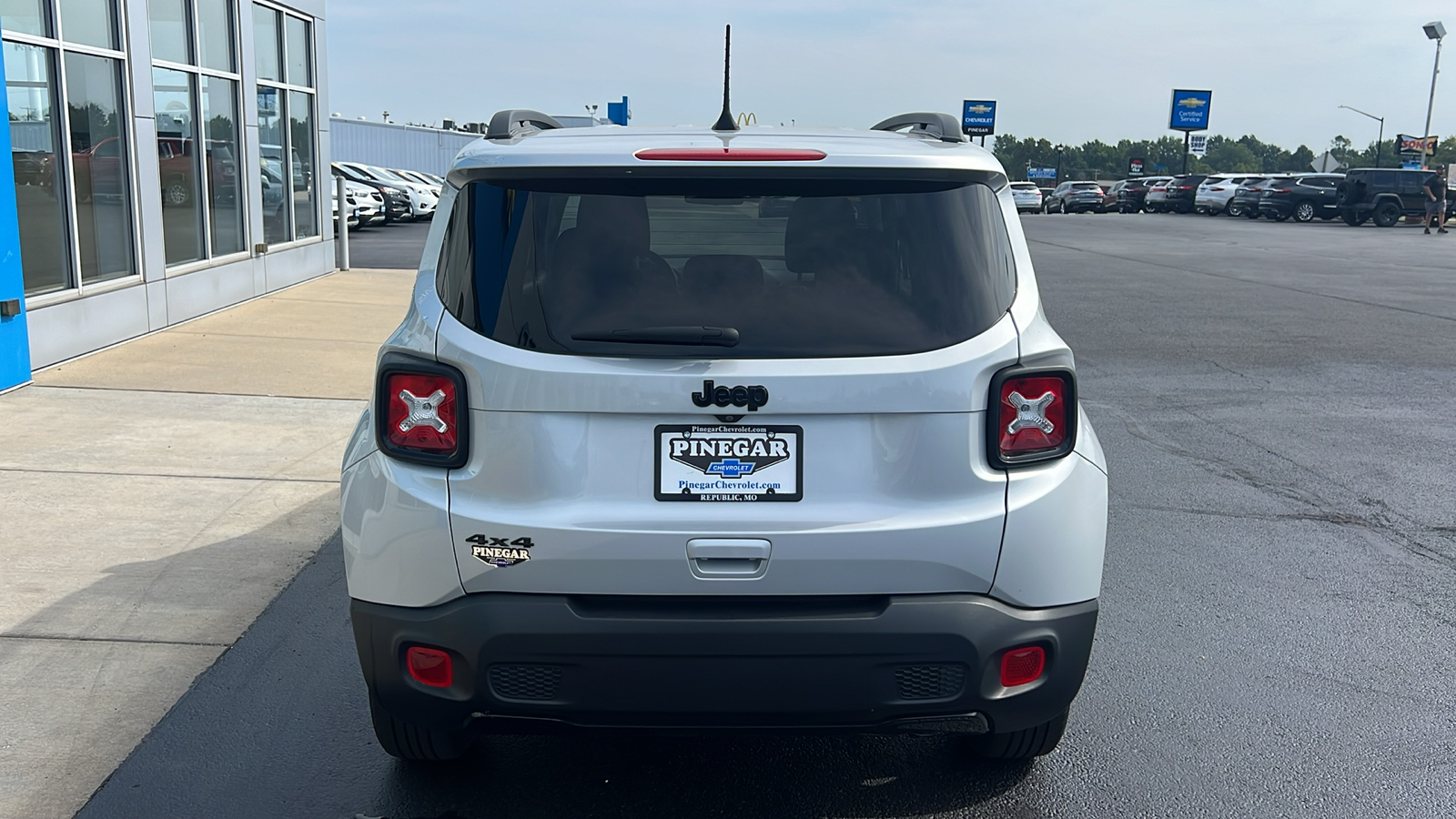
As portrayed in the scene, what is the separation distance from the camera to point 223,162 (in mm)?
14414

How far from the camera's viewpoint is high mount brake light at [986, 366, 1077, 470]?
9.54 ft

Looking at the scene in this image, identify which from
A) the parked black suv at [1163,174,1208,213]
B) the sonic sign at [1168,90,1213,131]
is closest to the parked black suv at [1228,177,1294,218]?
the parked black suv at [1163,174,1208,213]

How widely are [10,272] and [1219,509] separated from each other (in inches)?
316

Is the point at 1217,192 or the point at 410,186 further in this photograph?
the point at 1217,192

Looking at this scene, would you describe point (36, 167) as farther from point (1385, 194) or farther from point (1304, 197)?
point (1304, 197)

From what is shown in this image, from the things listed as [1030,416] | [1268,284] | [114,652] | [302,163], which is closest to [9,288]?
[114,652]

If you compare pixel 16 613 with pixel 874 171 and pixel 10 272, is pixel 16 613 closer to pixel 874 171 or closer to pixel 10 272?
pixel 874 171

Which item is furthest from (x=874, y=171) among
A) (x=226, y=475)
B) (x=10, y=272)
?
(x=10, y=272)

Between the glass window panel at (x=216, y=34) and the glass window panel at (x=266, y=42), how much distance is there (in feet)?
2.79

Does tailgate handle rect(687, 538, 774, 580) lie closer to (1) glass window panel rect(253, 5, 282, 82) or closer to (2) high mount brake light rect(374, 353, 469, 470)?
(2) high mount brake light rect(374, 353, 469, 470)

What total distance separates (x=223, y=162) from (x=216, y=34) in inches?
55.4

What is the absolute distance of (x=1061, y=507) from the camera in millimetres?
2984

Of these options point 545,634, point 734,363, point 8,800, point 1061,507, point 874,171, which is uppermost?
point 874,171

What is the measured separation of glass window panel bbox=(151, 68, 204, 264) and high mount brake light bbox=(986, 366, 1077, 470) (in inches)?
440
